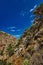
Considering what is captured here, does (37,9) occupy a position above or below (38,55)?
above

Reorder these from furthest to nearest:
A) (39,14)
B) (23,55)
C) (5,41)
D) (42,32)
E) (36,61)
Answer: (5,41), (39,14), (23,55), (42,32), (36,61)

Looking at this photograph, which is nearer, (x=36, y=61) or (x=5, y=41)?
(x=36, y=61)

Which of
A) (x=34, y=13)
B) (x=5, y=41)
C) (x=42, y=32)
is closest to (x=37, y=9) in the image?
(x=34, y=13)

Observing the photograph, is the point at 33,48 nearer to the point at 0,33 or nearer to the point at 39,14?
the point at 39,14

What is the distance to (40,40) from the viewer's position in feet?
135

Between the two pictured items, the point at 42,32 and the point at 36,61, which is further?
the point at 42,32

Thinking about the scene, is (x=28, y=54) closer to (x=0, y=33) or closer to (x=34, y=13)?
(x=34, y=13)

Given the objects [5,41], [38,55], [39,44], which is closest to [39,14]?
[39,44]

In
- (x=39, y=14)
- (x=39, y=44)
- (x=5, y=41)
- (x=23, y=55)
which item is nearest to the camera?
(x=39, y=44)

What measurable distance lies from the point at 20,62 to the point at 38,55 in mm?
9537

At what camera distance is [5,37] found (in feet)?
338

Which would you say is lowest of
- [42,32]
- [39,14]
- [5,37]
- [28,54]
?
[28,54]

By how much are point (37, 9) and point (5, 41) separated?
4987 centimetres

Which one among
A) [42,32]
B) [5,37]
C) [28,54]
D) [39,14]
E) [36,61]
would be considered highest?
[5,37]
